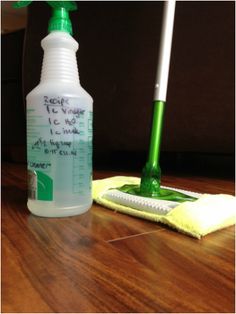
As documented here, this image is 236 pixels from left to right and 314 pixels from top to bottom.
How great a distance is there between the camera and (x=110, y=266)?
9.4 inches

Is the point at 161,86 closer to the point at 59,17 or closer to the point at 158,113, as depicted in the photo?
the point at 158,113

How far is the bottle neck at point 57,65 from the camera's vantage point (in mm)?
342

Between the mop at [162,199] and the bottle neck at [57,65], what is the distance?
14cm

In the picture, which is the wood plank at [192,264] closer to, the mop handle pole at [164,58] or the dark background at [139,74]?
the mop handle pole at [164,58]

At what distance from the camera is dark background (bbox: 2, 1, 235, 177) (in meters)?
0.71

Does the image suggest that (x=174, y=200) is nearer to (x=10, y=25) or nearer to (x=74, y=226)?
(x=74, y=226)

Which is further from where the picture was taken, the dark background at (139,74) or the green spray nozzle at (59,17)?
the dark background at (139,74)

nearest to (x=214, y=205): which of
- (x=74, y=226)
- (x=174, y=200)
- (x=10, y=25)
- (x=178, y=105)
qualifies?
(x=174, y=200)

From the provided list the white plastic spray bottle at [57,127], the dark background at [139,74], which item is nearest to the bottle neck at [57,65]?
the white plastic spray bottle at [57,127]

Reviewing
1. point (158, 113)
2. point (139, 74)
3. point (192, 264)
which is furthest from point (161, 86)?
point (139, 74)

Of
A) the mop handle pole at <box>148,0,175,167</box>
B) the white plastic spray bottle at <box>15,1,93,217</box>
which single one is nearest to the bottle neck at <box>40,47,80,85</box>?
the white plastic spray bottle at <box>15,1,93,217</box>

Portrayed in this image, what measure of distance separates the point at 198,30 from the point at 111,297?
2.26 feet

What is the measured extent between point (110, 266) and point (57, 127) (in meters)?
0.18

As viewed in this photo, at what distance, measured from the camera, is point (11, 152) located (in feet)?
3.44
